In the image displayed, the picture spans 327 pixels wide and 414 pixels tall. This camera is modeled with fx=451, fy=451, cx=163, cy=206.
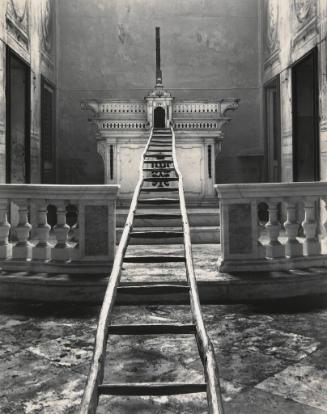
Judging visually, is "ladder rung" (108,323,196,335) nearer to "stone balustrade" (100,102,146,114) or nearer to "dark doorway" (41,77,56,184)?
"stone balustrade" (100,102,146,114)

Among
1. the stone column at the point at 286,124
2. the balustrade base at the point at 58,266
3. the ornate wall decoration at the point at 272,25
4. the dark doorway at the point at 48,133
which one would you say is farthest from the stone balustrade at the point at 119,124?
the balustrade base at the point at 58,266

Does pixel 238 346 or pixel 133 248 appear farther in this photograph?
pixel 133 248

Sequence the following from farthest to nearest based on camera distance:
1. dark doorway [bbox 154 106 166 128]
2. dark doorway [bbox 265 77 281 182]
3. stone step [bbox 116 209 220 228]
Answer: dark doorway [bbox 265 77 281 182]
dark doorway [bbox 154 106 166 128]
stone step [bbox 116 209 220 228]

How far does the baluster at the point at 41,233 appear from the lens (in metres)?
4.85

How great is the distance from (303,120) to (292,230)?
5631 millimetres

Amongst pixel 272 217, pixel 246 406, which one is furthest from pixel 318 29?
pixel 246 406

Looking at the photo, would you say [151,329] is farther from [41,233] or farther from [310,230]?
[310,230]

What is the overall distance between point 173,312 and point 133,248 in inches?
118

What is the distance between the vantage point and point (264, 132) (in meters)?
11.6

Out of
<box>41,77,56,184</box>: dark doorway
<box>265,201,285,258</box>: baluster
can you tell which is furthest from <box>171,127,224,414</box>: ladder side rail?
<box>41,77,56,184</box>: dark doorway

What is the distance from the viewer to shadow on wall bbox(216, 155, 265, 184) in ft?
38.6

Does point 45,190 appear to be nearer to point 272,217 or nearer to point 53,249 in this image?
point 53,249

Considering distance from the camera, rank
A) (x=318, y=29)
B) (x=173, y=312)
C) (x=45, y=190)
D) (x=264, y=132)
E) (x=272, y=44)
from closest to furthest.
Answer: (x=173, y=312) < (x=45, y=190) < (x=318, y=29) < (x=272, y=44) < (x=264, y=132)

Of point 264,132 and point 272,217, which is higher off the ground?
point 264,132
